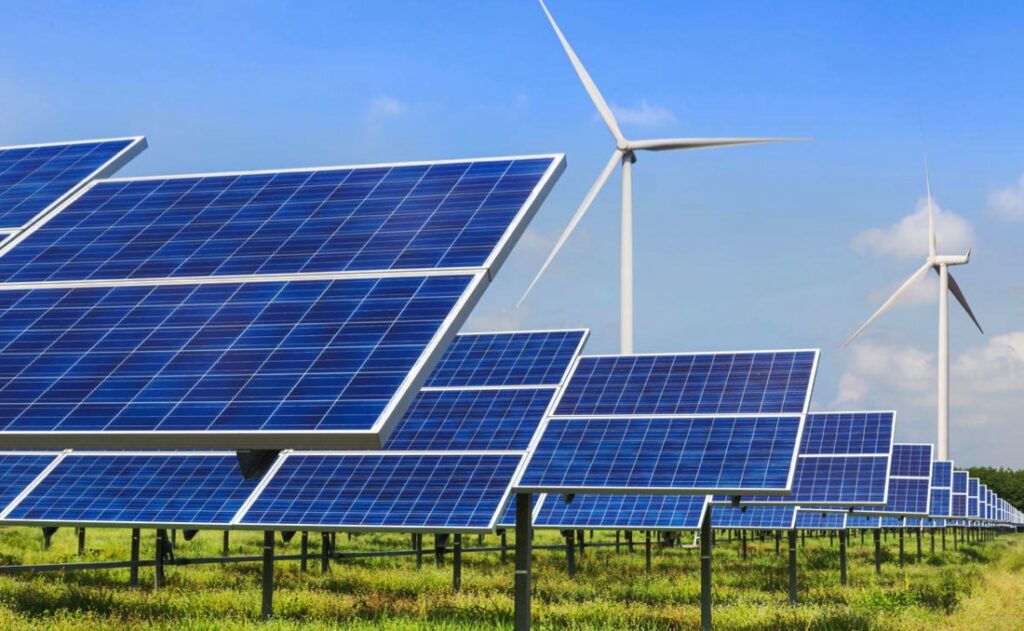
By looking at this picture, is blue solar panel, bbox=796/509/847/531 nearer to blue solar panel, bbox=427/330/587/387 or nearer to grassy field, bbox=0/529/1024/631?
grassy field, bbox=0/529/1024/631

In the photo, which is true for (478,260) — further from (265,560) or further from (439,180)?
(265,560)

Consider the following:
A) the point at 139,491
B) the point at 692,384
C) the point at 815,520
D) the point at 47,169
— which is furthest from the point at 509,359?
the point at 815,520

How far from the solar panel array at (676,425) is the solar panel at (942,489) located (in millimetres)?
39365

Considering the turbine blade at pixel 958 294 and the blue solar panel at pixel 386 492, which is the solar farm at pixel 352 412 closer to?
the blue solar panel at pixel 386 492

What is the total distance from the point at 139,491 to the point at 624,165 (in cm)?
2737

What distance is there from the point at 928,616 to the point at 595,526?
29.6 ft

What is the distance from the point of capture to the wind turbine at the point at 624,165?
44312 mm

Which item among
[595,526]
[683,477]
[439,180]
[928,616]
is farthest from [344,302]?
[928,616]

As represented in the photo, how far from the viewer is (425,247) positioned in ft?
55.9

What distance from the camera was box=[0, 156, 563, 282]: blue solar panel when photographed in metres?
17.2

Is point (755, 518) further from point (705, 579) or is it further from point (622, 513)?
point (705, 579)

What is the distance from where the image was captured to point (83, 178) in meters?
23.5

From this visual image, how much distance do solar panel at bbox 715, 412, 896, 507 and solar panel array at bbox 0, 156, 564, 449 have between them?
19.0 m

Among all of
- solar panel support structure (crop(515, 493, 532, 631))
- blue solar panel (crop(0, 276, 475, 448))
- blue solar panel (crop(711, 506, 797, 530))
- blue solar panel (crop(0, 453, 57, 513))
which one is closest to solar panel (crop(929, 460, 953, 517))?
blue solar panel (crop(711, 506, 797, 530))
